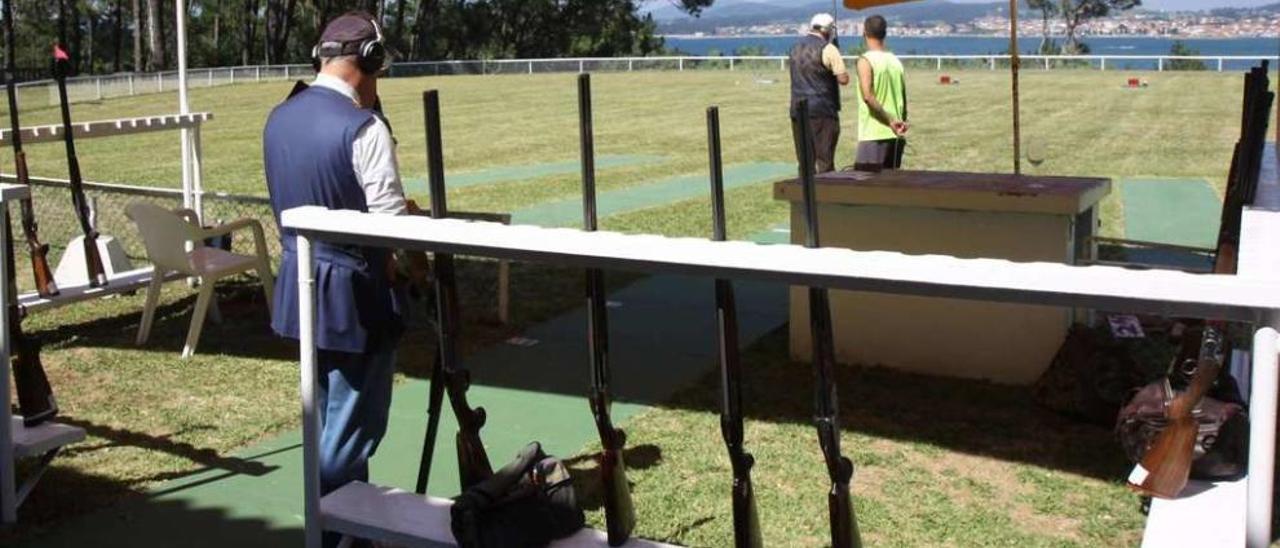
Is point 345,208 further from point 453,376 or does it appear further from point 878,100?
point 878,100

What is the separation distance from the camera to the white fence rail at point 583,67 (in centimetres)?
3606

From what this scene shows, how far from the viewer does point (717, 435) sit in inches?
204

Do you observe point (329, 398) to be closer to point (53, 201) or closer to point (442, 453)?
point (442, 453)

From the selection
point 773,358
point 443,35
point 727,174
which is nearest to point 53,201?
point 727,174

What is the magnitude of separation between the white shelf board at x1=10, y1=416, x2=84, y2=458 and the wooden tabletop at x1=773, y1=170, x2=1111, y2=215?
3185 millimetres

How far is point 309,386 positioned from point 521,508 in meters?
0.55

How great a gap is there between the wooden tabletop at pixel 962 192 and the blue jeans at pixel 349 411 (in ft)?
9.09

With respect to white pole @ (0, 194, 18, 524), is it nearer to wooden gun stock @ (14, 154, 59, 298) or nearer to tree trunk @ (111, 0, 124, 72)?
wooden gun stock @ (14, 154, 59, 298)

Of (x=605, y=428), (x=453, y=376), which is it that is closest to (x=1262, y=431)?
(x=605, y=428)

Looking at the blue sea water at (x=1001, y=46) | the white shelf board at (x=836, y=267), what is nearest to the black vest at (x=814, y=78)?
the white shelf board at (x=836, y=267)

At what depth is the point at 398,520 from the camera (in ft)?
9.61

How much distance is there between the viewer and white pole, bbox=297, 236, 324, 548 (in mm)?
2750

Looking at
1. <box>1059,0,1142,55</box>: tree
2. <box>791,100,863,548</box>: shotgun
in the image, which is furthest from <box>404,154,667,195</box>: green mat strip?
<box>1059,0,1142,55</box>: tree

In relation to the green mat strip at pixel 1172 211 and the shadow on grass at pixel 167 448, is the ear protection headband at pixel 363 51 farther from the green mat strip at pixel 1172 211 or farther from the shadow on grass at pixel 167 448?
the green mat strip at pixel 1172 211
